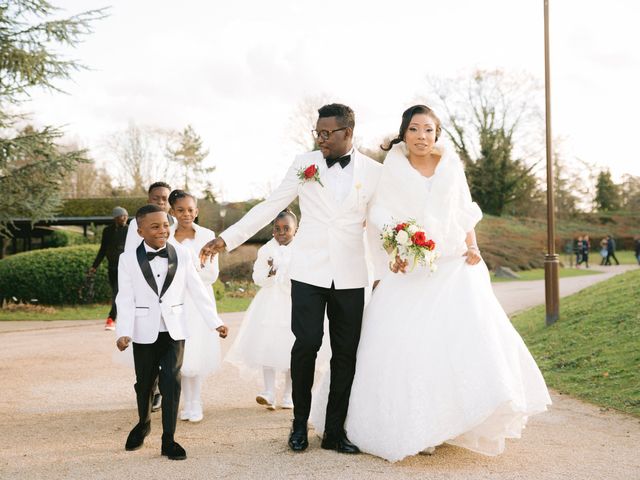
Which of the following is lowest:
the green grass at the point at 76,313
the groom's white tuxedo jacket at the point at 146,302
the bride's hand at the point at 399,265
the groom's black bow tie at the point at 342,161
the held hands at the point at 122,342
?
the green grass at the point at 76,313

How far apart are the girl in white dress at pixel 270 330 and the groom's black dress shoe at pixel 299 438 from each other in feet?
5.32

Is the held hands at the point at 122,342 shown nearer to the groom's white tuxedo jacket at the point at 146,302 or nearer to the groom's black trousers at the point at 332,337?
the groom's white tuxedo jacket at the point at 146,302

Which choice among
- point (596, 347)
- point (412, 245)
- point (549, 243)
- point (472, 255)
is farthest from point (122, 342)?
point (549, 243)

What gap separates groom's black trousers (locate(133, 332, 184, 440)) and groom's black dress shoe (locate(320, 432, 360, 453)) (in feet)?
3.62

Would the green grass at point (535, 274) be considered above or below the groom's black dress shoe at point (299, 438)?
below

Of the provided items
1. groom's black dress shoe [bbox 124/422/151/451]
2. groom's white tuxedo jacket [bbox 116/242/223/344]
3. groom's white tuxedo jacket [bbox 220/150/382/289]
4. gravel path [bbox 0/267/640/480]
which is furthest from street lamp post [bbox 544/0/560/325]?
groom's black dress shoe [bbox 124/422/151/451]

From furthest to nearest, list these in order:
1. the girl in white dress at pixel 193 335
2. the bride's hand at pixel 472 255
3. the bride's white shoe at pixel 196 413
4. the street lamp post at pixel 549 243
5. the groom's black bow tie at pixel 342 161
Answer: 1. the street lamp post at pixel 549 243
2. the girl in white dress at pixel 193 335
3. the bride's white shoe at pixel 196 413
4. the groom's black bow tie at pixel 342 161
5. the bride's hand at pixel 472 255

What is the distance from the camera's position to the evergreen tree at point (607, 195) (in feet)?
210

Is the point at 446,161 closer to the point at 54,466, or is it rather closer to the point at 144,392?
the point at 144,392

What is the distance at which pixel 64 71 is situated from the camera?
1673 cm

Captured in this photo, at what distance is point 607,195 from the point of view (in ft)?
210

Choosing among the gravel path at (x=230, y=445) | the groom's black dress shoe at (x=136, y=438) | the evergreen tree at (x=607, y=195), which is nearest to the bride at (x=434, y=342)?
the gravel path at (x=230, y=445)

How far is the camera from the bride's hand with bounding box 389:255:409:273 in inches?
185

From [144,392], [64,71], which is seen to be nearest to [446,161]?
[144,392]
